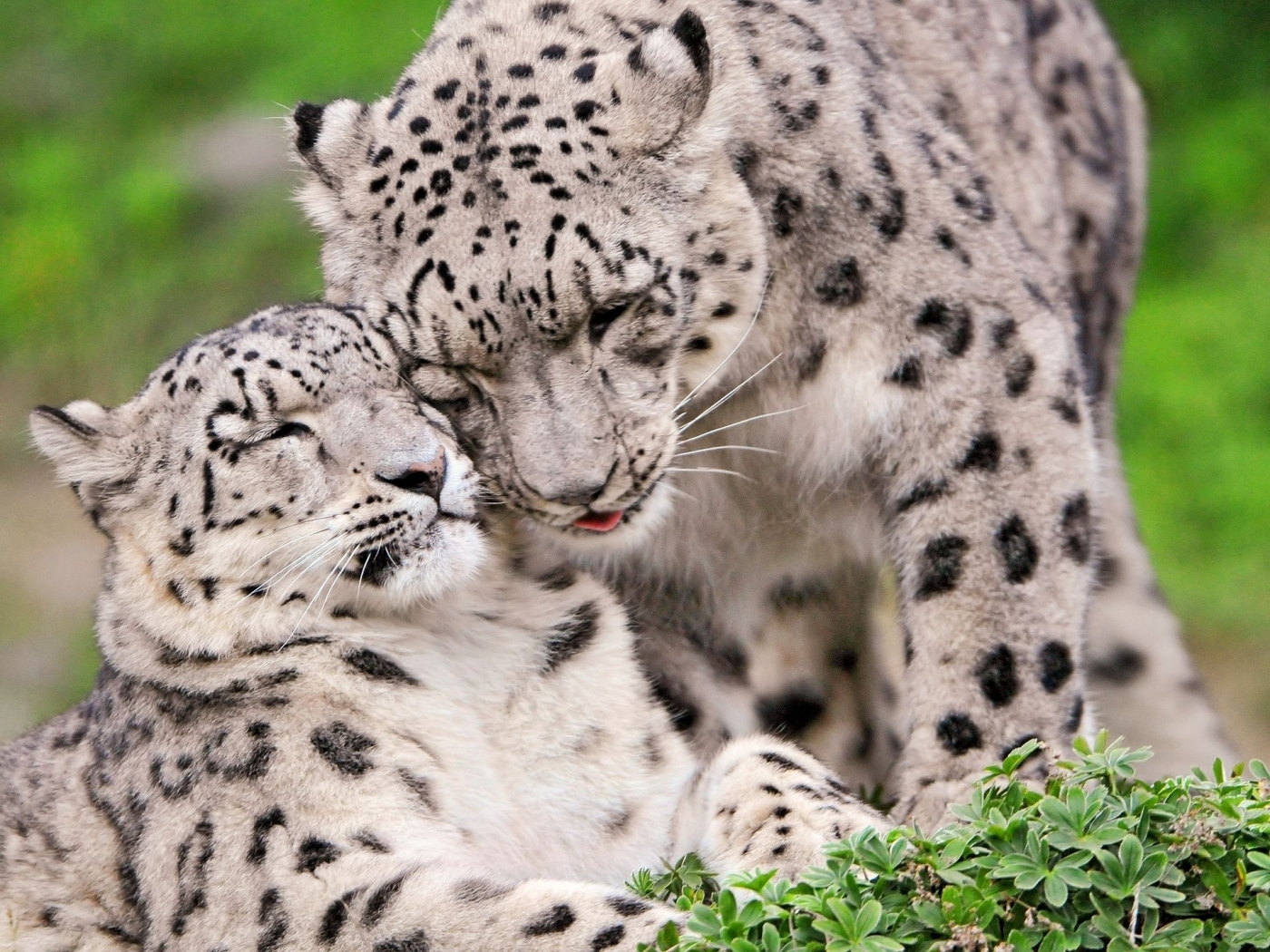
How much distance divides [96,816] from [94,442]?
885 millimetres

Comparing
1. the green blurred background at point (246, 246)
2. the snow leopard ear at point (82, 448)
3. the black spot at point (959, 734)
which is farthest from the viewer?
the green blurred background at point (246, 246)

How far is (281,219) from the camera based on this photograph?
488 inches

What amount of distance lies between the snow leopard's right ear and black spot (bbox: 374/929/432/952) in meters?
1.83

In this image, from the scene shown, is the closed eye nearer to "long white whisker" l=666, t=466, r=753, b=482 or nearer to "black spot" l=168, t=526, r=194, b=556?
"black spot" l=168, t=526, r=194, b=556

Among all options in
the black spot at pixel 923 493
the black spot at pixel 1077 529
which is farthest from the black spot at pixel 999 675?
the black spot at pixel 923 493

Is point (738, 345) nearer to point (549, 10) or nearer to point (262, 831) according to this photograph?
point (549, 10)

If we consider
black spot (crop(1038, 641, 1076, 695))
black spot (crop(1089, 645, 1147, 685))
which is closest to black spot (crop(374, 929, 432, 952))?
black spot (crop(1038, 641, 1076, 695))

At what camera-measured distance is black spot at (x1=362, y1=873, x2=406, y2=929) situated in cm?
380

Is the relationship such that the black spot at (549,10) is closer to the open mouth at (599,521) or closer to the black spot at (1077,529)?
the open mouth at (599,521)

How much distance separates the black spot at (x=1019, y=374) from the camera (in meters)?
4.84

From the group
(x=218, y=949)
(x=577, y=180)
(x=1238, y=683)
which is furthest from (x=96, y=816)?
(x=1238, y=683)

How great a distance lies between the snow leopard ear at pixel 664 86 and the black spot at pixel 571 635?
45.2 inches

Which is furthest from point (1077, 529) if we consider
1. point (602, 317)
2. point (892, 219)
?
point (602, 317)

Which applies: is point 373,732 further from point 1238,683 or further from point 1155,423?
point 1155,423
